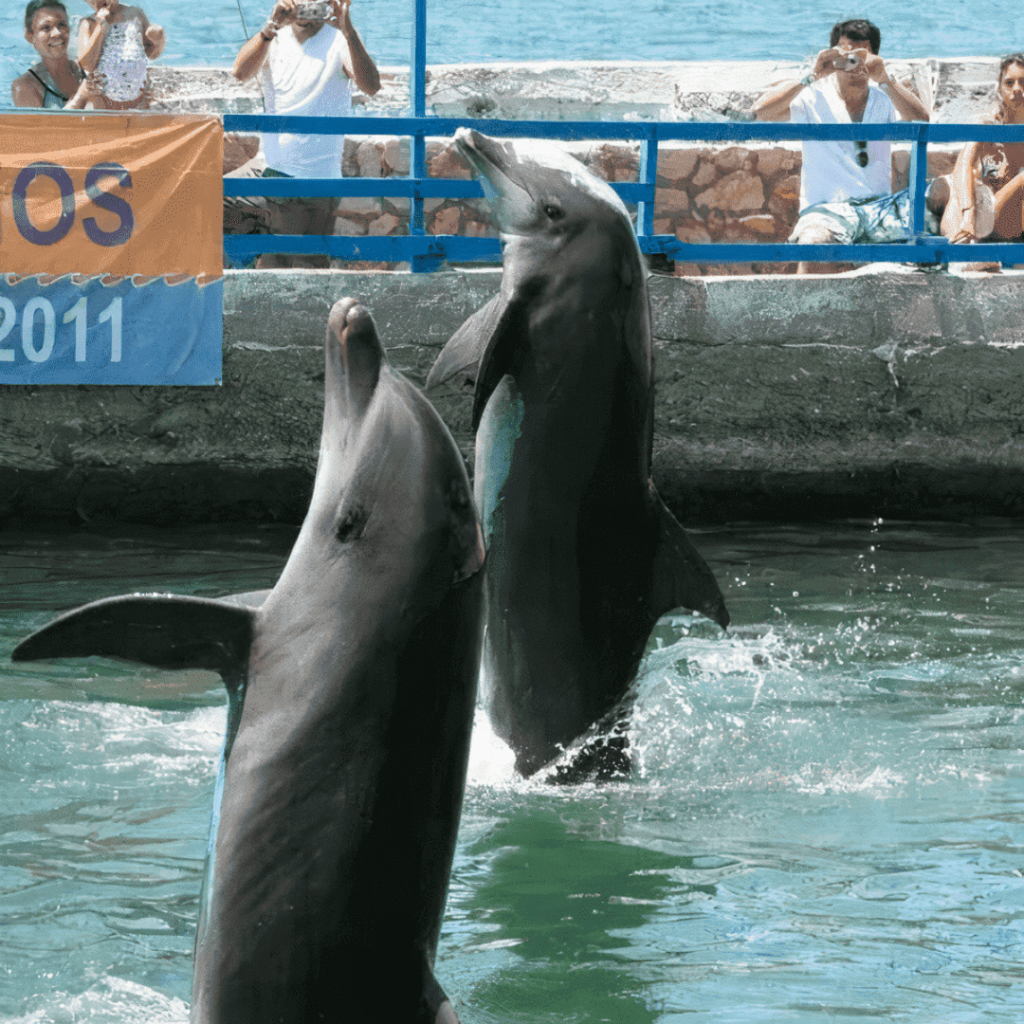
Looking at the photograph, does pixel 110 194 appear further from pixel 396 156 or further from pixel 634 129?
pixel 396 156

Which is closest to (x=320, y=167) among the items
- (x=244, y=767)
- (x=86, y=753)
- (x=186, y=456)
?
(x=186, y=456)

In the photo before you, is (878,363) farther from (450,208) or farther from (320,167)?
(450,208)

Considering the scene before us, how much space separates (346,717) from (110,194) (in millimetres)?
6875

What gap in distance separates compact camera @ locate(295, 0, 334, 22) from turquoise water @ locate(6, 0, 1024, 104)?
426cm

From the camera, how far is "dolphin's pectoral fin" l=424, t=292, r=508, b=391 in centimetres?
498

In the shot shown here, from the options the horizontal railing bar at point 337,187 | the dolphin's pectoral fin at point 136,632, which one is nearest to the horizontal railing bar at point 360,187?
the horizontal railing bar at point 337,187

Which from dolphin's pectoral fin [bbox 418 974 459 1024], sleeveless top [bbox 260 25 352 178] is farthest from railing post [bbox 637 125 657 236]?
dolphin's pectoral fin [bbox 418 974 459 1024]

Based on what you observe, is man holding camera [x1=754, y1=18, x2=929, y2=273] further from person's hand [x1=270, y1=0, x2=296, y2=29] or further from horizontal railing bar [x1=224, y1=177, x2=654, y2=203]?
person's hand [x1=270, y1=0, x2=296, y2=29]

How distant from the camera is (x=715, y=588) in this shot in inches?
185

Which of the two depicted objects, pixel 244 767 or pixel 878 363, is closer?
pixel 244 767

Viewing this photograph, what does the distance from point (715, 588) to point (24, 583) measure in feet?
15.1

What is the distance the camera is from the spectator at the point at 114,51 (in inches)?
401

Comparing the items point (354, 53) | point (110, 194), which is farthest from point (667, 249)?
point (110, 194)

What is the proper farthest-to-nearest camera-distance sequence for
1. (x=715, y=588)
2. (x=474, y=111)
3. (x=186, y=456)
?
1. (x=474, y=111)
2. (x=186, y=456)
3. (x=715, y=588)
